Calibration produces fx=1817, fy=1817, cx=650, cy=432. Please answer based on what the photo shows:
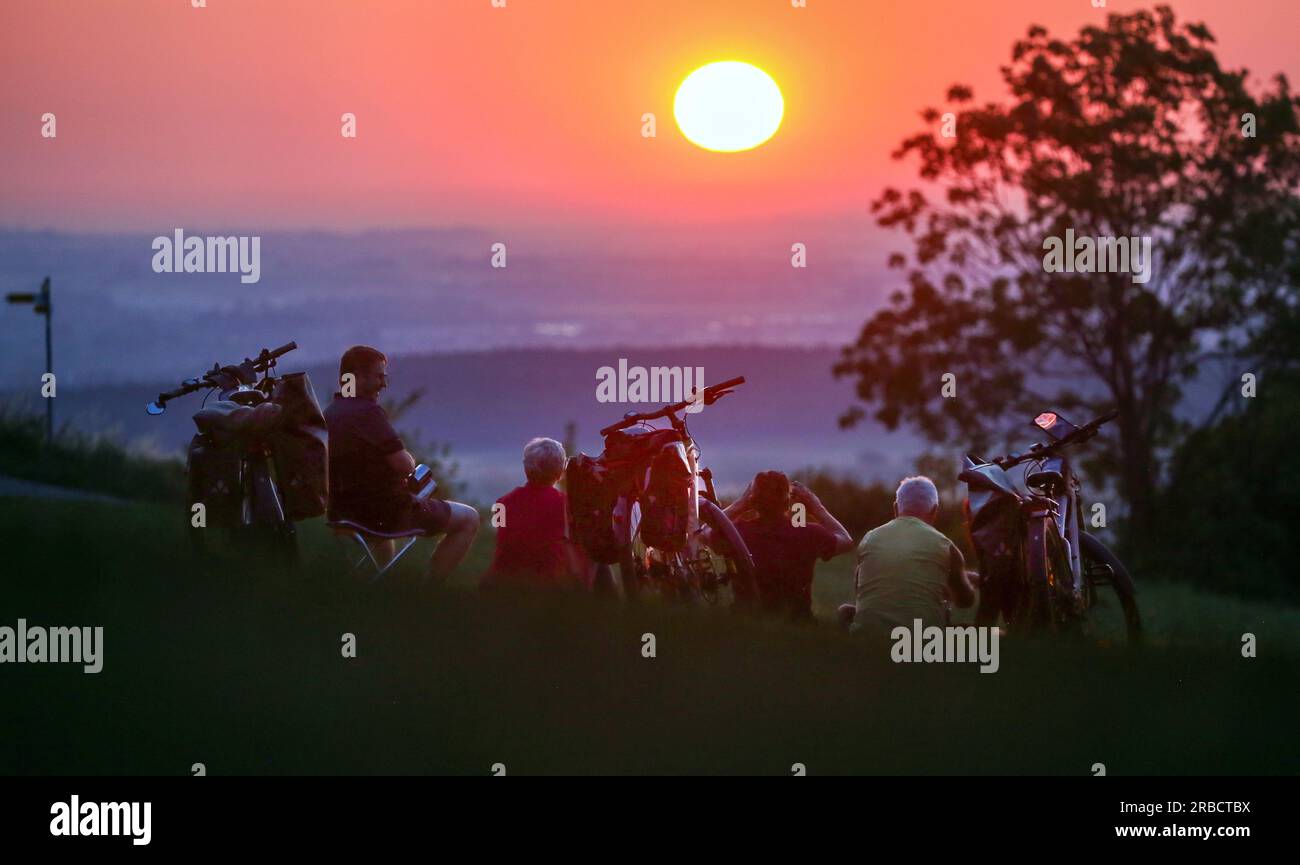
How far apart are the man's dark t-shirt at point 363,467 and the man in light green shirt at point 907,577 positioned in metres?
2.39

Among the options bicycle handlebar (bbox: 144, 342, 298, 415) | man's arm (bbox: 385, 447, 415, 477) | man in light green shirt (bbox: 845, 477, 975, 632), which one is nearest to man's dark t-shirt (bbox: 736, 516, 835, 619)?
man in light green shirt (bbox: 845, 477, 975, 632)

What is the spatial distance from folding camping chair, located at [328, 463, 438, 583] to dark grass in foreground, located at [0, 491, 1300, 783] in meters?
0.30

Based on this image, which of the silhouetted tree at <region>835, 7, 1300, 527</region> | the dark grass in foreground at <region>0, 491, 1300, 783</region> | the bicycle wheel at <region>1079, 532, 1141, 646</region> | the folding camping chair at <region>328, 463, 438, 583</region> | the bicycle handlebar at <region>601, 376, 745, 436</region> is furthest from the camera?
the silhouetted tree at <region>835, 7, 1300, 527</region>

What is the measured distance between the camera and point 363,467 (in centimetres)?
932

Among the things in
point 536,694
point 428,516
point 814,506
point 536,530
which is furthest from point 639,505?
point 536,694

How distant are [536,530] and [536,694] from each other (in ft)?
5.89

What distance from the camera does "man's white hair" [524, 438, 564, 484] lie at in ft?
30.7

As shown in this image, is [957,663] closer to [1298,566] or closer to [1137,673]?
[1137,673]

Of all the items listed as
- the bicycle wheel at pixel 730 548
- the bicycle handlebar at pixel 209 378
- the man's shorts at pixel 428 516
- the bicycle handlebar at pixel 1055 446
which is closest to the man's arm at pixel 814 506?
the bicycle wheel at pixel 730 548

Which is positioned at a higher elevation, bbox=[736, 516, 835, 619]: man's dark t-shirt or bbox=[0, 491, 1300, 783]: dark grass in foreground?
bbox=[736, 516, 835, 619]: man's dark t-shirt

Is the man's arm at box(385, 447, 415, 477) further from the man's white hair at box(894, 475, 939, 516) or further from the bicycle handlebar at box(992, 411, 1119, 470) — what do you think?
the bicycle handlebar at box(992, 411, 1119, 470)

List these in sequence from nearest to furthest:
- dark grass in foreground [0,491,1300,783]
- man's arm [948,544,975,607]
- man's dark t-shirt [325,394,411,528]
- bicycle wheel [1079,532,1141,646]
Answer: dark grass in foreground [0,491,1300,783]
man's arm [948,544,975,607]
bicycle wheel [1079,532,1141,646]
man's dark t-shirt [325,394,411,528]

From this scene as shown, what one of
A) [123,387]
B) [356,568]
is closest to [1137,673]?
[356,568]
